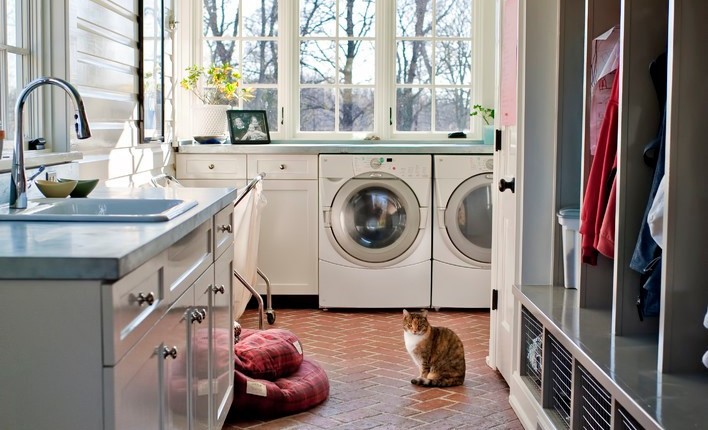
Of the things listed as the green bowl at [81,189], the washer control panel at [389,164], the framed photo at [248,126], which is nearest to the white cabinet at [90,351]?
the green bowl at [81,189]

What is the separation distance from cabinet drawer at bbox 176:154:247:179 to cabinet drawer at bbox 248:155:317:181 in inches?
2.8

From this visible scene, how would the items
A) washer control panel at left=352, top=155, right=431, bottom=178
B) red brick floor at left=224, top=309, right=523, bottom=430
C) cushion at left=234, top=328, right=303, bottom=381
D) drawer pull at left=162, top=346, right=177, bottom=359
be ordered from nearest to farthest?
drawer pull at left=162, top=346, right=177, bottom=359
red brick floor at left=224, top=309, right=523, bottom=430
cushion at left=234, top=328, right=303, bottom=381
washer control panel at left=352, top=155, right=431, bottom=178

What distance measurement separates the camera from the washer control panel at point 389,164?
222 inches

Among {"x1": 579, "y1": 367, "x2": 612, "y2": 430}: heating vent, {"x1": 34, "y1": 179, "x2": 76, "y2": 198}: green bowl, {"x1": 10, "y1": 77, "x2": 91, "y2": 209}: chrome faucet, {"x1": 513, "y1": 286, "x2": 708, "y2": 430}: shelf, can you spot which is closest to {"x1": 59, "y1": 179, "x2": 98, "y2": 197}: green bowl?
{"x1": 34, "y1": 179, "x2": 76, "y2": 198}: green bowl

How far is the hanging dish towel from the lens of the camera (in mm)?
5020

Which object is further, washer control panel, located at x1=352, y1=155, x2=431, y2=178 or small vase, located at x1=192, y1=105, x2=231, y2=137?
small vase, located at x1=192, y1=105, x2=231, y2=137

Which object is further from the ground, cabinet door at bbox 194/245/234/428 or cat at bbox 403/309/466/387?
cabinet door at bbox 194/245/234/428

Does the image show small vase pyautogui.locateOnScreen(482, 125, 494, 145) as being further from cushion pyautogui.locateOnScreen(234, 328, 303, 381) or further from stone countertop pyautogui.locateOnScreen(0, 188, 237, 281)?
stone countertop pyautogui.locateOnScreen(0, 188, 237, 281)

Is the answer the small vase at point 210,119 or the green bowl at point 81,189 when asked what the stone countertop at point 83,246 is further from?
the small vase at point 210,119

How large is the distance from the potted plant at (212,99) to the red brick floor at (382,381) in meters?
1.22

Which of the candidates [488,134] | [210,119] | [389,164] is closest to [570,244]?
[389,164]

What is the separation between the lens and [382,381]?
425cm

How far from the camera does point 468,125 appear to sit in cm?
645

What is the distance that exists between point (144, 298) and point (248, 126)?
14.2ft
